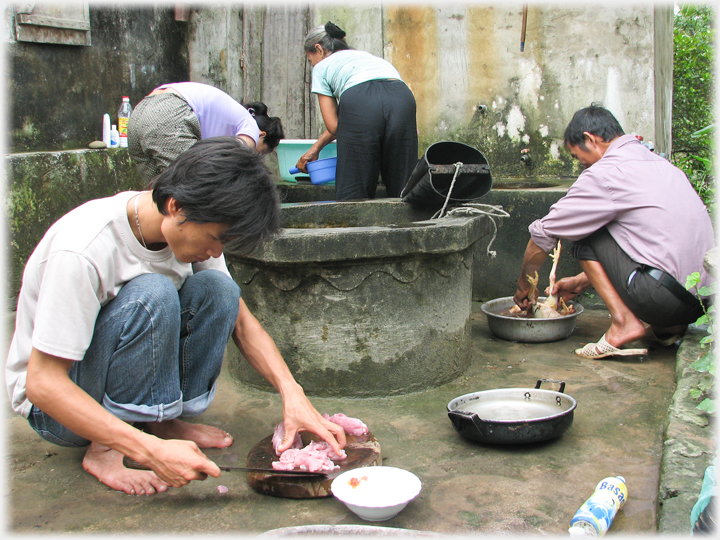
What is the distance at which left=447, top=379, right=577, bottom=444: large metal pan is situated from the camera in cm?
221

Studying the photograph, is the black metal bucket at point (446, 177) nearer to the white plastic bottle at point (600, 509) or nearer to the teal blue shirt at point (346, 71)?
the teal blue shirt at point (346, 71)

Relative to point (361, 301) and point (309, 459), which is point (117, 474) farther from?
point (361, 301)

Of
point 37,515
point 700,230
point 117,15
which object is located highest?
point 117,15

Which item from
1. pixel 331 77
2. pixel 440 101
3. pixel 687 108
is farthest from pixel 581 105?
pixel 687 108

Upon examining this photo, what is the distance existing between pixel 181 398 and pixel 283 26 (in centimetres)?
456

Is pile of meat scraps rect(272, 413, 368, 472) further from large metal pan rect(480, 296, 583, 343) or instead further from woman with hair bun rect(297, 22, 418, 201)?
woman with hair bun rect(297, 22, 418, 201)

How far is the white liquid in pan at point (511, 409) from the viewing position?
2.48m

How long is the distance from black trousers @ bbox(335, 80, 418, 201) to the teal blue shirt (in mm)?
57

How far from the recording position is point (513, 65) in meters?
5.26

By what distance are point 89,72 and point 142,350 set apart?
3.86 meters

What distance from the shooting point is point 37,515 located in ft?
6.29

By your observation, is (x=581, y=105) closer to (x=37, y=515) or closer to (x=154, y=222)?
(x=154, y=222)

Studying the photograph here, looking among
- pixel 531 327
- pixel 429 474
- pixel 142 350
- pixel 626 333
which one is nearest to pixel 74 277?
pixel 142 350

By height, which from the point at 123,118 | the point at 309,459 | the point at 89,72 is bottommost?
the point at 309,459
